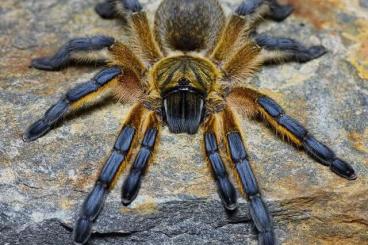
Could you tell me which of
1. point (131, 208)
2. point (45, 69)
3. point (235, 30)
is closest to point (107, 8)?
point (45, 69)

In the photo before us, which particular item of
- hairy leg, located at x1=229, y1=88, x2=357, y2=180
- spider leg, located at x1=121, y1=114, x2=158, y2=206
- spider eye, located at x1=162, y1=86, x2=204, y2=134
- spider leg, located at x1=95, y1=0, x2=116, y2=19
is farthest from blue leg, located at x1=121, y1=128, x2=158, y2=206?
spider leg, located at x1=95, y1=0, x2=116, y2=19

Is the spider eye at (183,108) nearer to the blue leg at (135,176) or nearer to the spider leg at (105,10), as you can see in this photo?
the blue leg at (135,176)

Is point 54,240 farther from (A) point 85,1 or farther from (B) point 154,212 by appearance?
(A) point 85,1

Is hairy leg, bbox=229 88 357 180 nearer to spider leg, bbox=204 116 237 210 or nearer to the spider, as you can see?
the spider

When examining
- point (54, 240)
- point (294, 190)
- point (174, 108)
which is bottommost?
point (54, 240)

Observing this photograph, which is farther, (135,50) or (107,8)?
(107,8)

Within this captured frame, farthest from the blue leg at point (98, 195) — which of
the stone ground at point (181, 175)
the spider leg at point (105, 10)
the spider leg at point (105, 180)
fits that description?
the spider leg at point (105, 10)
